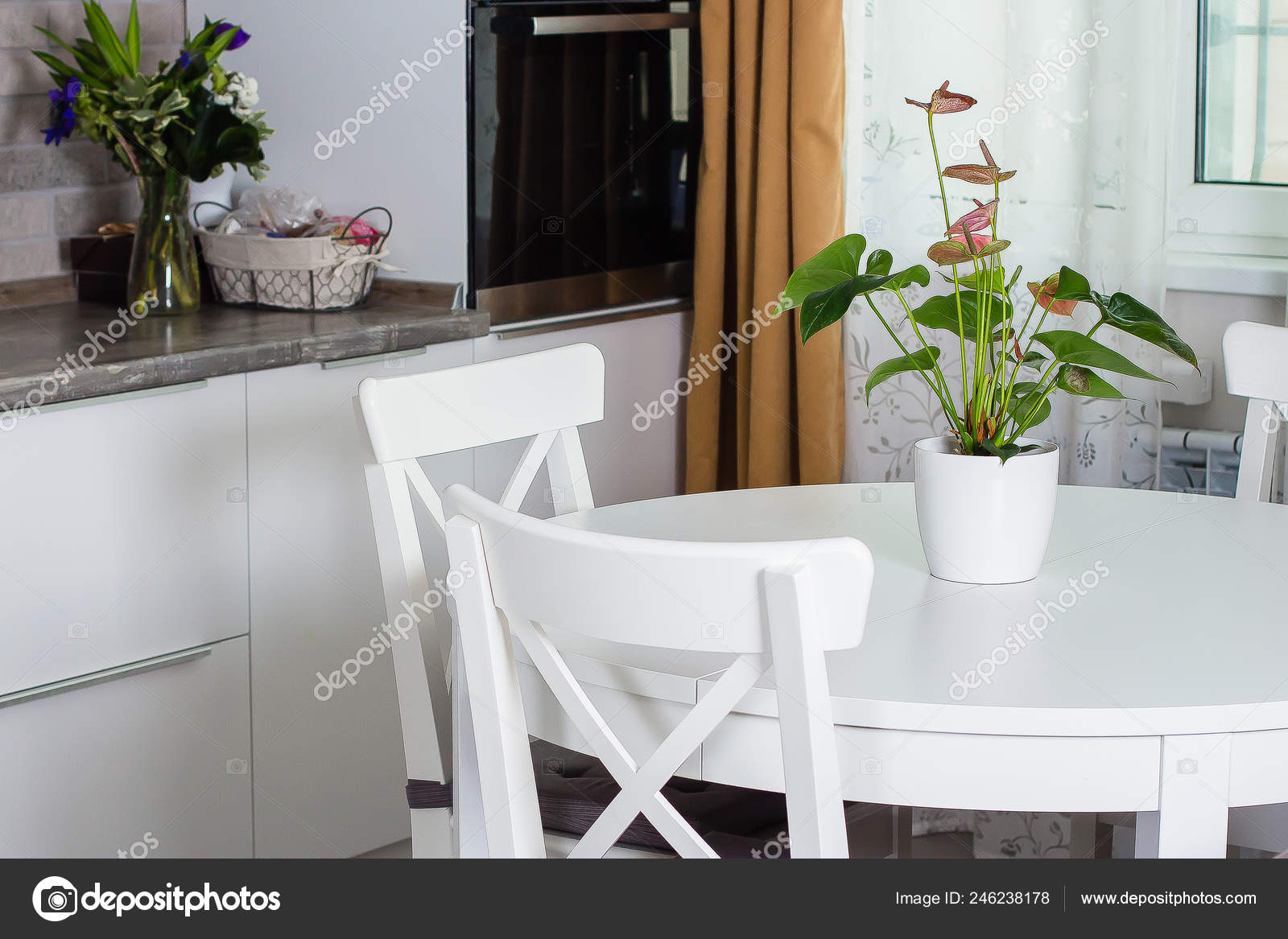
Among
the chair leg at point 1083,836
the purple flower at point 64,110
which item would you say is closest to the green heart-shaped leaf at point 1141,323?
the chair leg at point 1083,836

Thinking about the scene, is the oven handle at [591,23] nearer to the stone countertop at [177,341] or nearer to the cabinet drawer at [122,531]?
the stone countertop at [177,341]

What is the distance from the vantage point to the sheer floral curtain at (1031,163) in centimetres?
233

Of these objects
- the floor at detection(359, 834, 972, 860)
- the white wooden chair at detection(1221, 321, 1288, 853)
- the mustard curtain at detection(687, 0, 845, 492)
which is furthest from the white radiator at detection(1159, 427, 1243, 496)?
the floor at detection(359, 834, 972, 860)

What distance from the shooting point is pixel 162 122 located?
2250mm

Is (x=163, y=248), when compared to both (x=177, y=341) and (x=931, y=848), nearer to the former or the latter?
(x=177, y=341)

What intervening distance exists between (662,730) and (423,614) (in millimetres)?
443

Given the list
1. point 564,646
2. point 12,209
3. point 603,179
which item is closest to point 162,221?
point 12,209

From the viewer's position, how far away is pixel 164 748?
2084 millimetres

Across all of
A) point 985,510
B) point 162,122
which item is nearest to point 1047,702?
point 985,510

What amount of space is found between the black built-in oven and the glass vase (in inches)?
18.3

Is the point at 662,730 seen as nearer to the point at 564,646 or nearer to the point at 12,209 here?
the point at 564,646

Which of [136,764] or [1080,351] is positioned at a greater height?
[1080,351]

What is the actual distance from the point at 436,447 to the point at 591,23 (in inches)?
45.6
